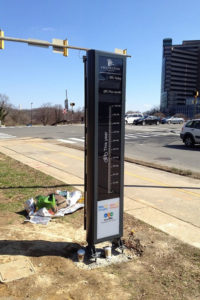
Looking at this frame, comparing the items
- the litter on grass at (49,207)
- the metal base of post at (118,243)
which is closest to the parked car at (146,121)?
the litter on grass at (49,207)

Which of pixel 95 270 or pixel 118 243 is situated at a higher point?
pixel 118 243

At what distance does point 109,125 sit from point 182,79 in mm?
156018

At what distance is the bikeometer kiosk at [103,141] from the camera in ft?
11.1

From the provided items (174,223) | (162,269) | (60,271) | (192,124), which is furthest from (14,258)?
(192,124)

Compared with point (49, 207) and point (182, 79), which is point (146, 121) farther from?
point (182, 79)

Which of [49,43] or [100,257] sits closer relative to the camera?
[100,257]

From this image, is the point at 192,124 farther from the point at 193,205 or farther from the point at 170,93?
the point at 170,93

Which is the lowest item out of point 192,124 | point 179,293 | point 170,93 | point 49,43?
point 179,293

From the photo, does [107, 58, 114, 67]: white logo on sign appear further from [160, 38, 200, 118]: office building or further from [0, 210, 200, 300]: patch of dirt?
[160, 38, 200, 118]: office building

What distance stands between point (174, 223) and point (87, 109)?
284 cm

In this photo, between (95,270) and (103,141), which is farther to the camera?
(103,141)

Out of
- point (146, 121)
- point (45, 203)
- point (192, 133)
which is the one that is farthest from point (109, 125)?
point (146, 121)

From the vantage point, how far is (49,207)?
5.27m

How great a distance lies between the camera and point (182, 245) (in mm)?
4141
